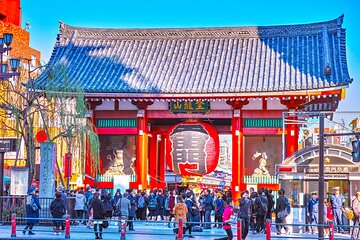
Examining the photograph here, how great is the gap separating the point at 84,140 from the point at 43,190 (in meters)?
6.16

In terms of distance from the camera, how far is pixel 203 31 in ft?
149

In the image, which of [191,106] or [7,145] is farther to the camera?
[191,106]

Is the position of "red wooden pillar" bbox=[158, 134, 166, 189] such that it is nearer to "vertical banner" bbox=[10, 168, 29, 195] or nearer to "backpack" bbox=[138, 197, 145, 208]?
"backpack" bbox=[138, 197, 145, 208]

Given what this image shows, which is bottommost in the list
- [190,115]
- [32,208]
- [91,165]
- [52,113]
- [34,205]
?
[32,208]

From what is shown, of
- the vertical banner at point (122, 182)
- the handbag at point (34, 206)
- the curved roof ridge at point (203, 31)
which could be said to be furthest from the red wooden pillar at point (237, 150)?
the handbag at point (34, 206)

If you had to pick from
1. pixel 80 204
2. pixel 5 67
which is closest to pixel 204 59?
pixel 80 204

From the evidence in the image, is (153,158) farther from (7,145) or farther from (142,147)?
(7,145)

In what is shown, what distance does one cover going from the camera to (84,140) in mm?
36344

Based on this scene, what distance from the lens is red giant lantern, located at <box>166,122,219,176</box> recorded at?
3894cm

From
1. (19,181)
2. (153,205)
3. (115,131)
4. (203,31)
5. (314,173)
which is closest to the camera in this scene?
(314,173)

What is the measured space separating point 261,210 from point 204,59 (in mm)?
16549

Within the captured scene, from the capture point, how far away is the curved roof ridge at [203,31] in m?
43.9

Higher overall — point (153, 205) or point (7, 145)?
point (7, 145)

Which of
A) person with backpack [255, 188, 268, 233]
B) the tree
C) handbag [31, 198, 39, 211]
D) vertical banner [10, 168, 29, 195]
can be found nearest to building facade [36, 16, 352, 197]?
the tree
